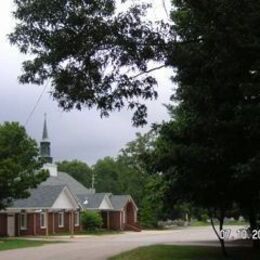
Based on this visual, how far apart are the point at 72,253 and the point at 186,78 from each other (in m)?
14.5

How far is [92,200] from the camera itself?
72.0m

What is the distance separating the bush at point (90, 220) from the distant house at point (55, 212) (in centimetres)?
107

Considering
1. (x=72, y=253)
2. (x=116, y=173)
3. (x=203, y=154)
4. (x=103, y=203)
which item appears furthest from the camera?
(x=116, y=173)

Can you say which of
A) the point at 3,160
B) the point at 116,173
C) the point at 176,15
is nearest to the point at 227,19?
the point at 176,15

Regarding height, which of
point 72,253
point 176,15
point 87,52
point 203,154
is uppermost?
point 176,15

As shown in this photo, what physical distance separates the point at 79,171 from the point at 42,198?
73725 mm

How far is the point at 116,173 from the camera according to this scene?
12438cm

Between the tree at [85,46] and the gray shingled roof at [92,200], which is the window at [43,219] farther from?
the tree at [85,46]

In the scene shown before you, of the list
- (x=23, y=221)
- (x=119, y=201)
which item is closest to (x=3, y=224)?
(x=23, y=221)

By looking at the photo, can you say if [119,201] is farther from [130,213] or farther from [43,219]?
[43,219]

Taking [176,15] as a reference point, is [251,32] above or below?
below

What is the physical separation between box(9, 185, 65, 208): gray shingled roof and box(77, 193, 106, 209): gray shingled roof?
389 inches

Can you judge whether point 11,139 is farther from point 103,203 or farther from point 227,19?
point 227,19

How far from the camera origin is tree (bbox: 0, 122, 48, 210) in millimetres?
44438
